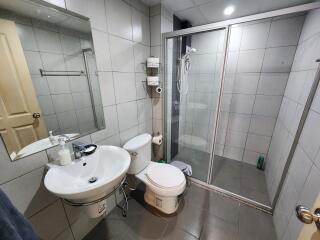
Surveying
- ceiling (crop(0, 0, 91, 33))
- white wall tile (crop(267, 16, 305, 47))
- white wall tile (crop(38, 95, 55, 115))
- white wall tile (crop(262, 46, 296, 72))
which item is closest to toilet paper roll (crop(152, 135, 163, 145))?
white wall tile (crop(38, 95, 55, 115))

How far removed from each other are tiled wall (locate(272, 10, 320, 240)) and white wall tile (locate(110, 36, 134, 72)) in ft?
5.10

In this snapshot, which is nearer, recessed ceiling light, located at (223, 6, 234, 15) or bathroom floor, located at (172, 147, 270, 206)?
recessed ceiling light, located at (223, 6, 234, 15)

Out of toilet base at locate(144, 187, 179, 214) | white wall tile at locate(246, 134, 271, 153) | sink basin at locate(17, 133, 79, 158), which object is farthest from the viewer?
white wall tile at locate(246, 134, 271, 153)

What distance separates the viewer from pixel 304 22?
1.58 m

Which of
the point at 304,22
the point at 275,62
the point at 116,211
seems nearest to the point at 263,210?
the point at 116,211

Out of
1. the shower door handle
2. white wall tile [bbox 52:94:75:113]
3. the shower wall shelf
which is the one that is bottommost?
the shower door handle

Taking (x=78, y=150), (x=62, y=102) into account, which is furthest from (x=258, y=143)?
(x=62, y=102)

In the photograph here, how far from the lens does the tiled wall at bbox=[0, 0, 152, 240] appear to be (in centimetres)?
88

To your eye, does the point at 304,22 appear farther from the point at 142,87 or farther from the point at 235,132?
the point at 142,87

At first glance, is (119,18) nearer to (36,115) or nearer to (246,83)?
(36,115)

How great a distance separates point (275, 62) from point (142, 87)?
172cm

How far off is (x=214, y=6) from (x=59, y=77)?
175 centimetres

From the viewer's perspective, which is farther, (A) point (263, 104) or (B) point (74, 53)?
(A) point (263, 104)

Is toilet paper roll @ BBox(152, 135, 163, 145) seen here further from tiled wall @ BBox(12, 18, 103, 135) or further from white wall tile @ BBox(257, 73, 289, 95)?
white wall tile @ BBox(257, 73, 289, 95)
